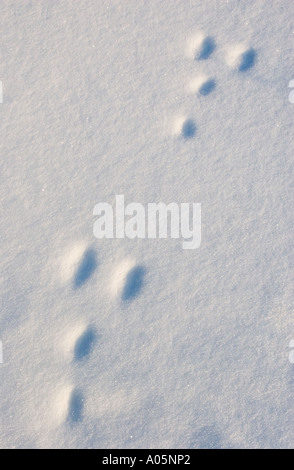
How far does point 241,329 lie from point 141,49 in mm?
926

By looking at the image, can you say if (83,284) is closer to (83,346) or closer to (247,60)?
(83,346)

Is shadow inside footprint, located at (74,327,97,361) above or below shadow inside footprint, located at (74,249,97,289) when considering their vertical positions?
below

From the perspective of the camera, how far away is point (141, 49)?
1.36m

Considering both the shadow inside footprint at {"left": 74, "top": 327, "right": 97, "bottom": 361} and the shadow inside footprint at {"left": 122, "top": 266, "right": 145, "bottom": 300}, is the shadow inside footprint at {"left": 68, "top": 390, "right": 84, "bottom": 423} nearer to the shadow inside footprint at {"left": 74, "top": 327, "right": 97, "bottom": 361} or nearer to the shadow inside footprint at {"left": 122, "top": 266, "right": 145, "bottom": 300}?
the shadow inside footprint at {"left": 74, "top": 327, "right": 97, "bottom": 361}

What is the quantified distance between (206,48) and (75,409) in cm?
118

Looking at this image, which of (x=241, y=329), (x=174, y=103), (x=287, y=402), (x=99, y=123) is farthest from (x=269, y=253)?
(x=99, y=123)

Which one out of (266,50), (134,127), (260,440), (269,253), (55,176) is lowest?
(260,440)

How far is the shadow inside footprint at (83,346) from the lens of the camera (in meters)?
1.29

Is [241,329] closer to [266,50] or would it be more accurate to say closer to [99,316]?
[99,316]

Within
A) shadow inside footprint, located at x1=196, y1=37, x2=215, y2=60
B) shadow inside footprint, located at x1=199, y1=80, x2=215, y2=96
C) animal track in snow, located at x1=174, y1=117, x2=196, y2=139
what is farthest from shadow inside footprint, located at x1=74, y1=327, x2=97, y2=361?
shadow inside footprint, located at x1=196, y1=37, x2=215, y2=60

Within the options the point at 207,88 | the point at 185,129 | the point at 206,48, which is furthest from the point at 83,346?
the point at 206,48

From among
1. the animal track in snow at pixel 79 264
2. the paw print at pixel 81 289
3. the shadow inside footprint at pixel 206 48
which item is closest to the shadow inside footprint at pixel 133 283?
the paw print at pixel 81 289

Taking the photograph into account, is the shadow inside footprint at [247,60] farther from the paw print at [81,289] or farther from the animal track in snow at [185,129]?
the paw print at [81,289]

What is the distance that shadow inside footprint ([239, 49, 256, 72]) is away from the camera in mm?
1354
